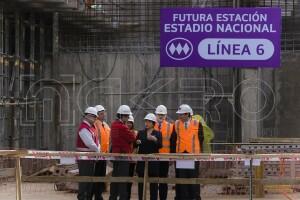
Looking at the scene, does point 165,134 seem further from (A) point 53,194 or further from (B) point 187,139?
(A) point 53,194

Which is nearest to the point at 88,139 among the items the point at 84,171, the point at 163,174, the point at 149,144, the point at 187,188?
the point at 84,171

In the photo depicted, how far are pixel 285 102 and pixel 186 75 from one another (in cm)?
315

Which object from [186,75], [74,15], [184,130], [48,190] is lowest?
[48,190]

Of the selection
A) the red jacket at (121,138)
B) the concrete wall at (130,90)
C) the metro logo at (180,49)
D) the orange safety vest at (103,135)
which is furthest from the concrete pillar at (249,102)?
the red jacket at (121,138)

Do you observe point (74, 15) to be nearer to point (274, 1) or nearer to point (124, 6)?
point (124, 6)

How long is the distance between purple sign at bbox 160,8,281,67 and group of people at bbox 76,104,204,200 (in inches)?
235

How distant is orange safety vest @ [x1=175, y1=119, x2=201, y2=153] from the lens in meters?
12.7

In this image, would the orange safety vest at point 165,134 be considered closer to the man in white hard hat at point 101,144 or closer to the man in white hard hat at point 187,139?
the man in white hard hat at point 187,139

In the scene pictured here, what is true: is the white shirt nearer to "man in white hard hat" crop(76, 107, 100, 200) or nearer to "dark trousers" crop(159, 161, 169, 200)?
"man in white hard hat" crop(76, 107, 100, 200)

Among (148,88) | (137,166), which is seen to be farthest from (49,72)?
(137,166)

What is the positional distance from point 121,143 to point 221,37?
24.9ft

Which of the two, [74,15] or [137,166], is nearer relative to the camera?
[137,166]

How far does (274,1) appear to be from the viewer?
22375mm

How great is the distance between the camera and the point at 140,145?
12414 millimetres
